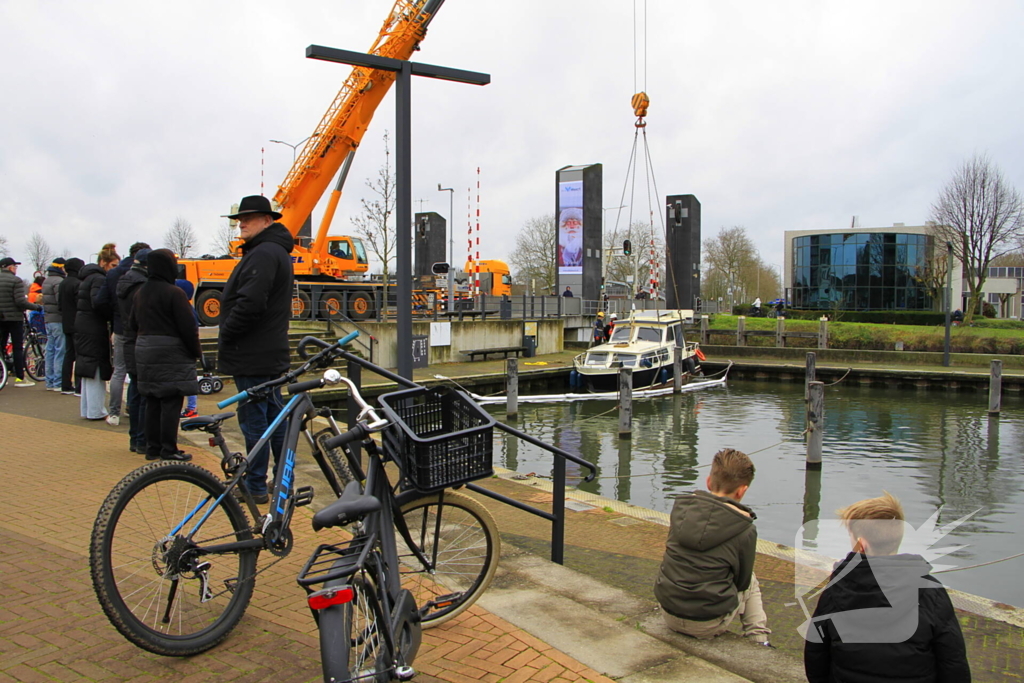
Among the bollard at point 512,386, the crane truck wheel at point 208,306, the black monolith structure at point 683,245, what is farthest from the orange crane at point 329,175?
the black monolith structure at point 683,245

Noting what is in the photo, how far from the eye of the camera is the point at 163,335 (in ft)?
20.2

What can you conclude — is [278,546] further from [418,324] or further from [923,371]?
[923,371]

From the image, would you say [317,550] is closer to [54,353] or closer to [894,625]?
[894,625]

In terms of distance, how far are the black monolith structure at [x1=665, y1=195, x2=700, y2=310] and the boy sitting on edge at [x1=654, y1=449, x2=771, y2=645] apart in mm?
38404

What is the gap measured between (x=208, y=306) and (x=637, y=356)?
12.2 m

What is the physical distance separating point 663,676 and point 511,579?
133cm

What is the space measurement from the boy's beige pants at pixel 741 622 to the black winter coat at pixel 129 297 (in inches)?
216

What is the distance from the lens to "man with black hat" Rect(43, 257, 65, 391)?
1110cm

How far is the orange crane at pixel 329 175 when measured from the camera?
18.3 metres

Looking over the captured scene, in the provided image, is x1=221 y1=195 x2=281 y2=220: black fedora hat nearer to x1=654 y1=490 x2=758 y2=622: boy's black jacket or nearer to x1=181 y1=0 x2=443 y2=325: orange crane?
x1=654 y1=490 x2=758 y2=622: boy's black jacket

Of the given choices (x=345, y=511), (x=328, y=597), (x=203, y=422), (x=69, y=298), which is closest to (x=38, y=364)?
(x=69, y=298)

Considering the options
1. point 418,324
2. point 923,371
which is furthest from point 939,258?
point 418,324

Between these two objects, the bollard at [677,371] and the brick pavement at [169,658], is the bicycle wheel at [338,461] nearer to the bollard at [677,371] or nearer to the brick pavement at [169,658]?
the brick pavement at [169,658]

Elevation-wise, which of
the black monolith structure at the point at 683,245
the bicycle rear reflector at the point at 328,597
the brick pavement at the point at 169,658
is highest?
the black monolith structure at the point at 683,245
